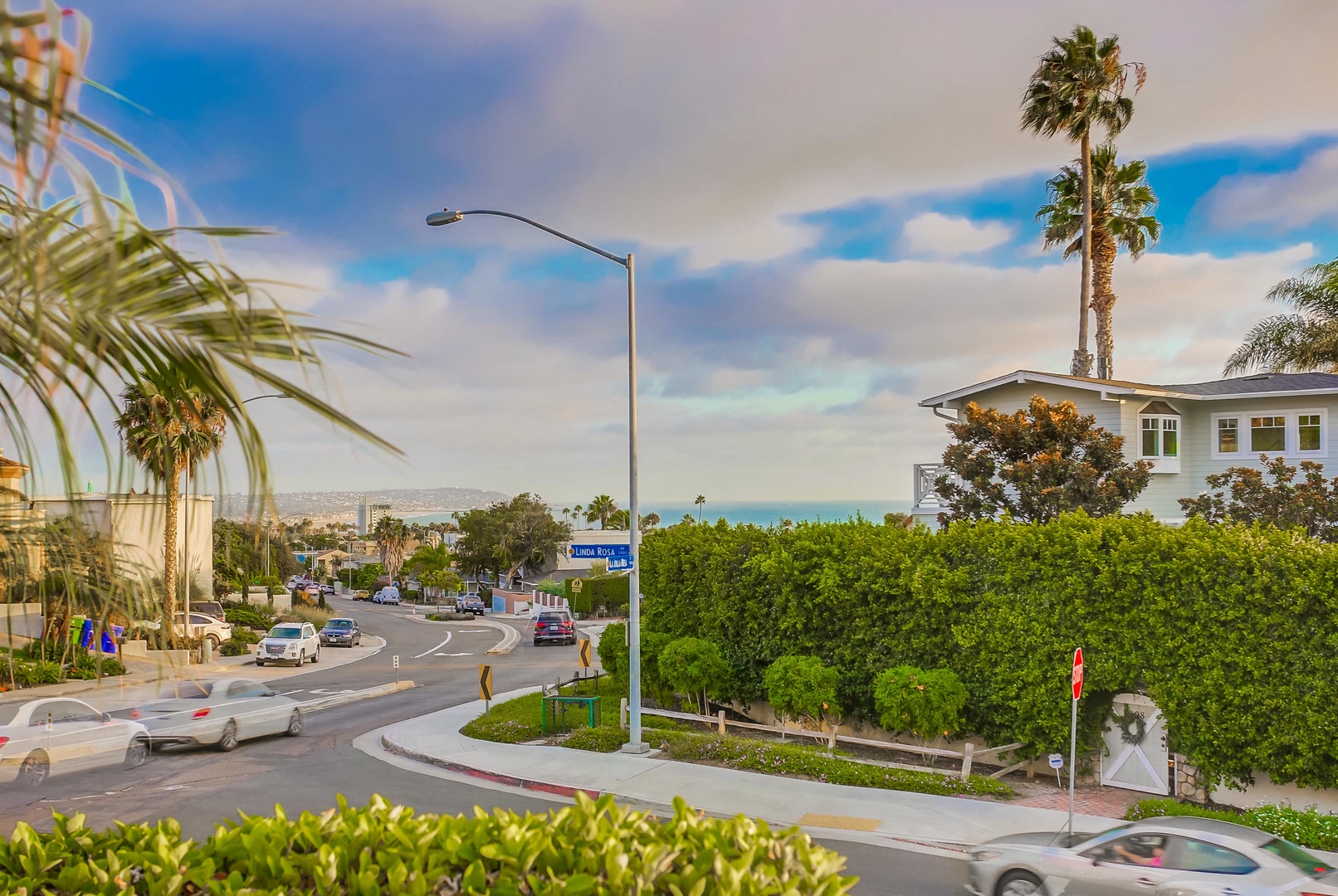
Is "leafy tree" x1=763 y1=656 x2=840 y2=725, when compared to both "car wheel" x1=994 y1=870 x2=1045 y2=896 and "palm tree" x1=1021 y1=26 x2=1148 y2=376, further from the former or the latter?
"palm tree" x1=1021 y1=26 x2=1148 y2=376

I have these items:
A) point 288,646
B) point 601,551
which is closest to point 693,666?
point 601,551

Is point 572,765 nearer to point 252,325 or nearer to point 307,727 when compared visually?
point 307,727

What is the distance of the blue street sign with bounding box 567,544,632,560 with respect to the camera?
692 inches

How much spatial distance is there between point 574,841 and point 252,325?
320 centimetres

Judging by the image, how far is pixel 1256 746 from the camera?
13.4m

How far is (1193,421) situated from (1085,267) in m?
11.1

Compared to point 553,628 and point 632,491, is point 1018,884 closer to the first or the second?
point 632,491

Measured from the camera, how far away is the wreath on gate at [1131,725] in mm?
15094

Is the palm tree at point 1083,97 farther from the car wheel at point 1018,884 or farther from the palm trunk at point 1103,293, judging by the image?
the car wheel at point 1018,884

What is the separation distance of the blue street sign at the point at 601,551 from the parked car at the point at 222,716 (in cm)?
744

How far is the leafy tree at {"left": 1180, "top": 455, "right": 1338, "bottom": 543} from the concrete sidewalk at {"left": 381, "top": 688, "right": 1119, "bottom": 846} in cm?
1318

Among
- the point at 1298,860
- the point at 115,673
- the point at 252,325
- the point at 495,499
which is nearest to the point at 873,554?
the point at 1298,860

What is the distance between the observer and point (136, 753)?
56.4 feet

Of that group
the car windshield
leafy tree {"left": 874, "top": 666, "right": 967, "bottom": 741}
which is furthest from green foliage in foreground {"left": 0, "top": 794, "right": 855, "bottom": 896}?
leafy tree {"left": 874, "top": 666, "right": 967, "bottom": 741}
